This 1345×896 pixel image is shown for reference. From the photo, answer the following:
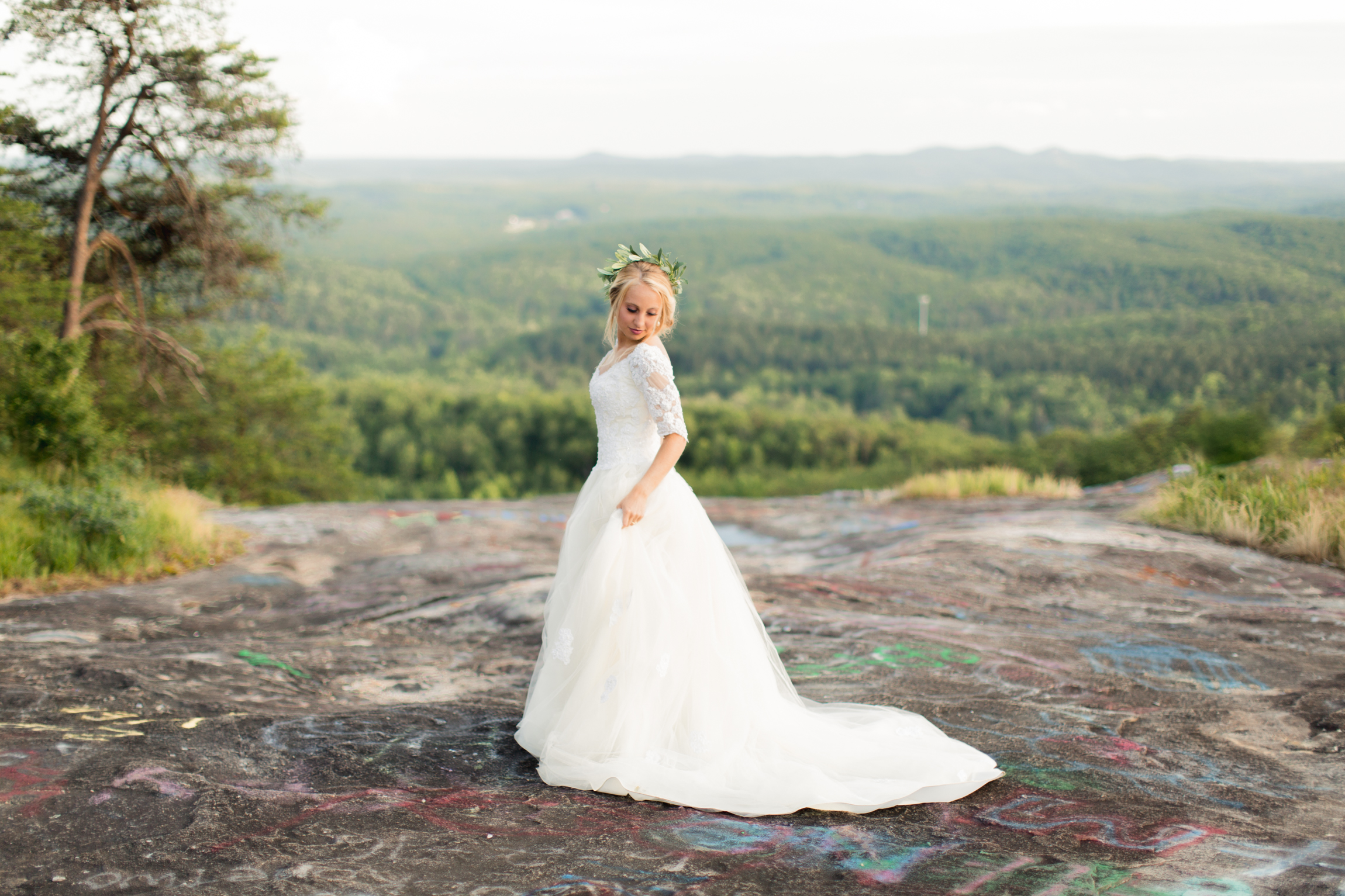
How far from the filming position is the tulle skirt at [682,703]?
372 cm

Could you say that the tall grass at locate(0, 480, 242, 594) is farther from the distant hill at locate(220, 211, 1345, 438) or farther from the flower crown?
the distant hill at locate(220, 211, 1345, 438)

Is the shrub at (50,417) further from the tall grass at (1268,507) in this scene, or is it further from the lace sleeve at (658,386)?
the tall grass at (1268,507)

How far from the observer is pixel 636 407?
13.7ft

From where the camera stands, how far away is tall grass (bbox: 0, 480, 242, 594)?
8.52 metres

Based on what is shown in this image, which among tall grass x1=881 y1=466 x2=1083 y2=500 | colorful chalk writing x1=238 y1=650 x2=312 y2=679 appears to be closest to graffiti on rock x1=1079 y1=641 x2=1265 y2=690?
colorful chalk writing x1=238 y1=650 x2=312 y2=679

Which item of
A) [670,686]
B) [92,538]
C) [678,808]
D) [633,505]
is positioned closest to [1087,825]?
[678,808]

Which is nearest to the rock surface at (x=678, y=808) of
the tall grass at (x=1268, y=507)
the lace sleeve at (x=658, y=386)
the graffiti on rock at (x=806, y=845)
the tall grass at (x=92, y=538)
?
the graffiti on rock at (x=806, y=845)

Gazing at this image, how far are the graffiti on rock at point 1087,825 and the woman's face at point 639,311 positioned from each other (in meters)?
2.37

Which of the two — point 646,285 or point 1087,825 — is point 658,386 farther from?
point 1087,825

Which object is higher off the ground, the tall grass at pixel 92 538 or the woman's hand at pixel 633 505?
the woman's hand at pixel 633 505

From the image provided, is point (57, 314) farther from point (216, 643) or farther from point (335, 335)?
point (335, 335)

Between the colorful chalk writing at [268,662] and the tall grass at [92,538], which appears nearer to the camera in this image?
the colorful chalk writing at [268,662]

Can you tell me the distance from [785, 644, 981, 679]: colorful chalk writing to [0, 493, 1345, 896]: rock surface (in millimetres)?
28

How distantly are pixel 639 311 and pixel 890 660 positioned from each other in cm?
297
